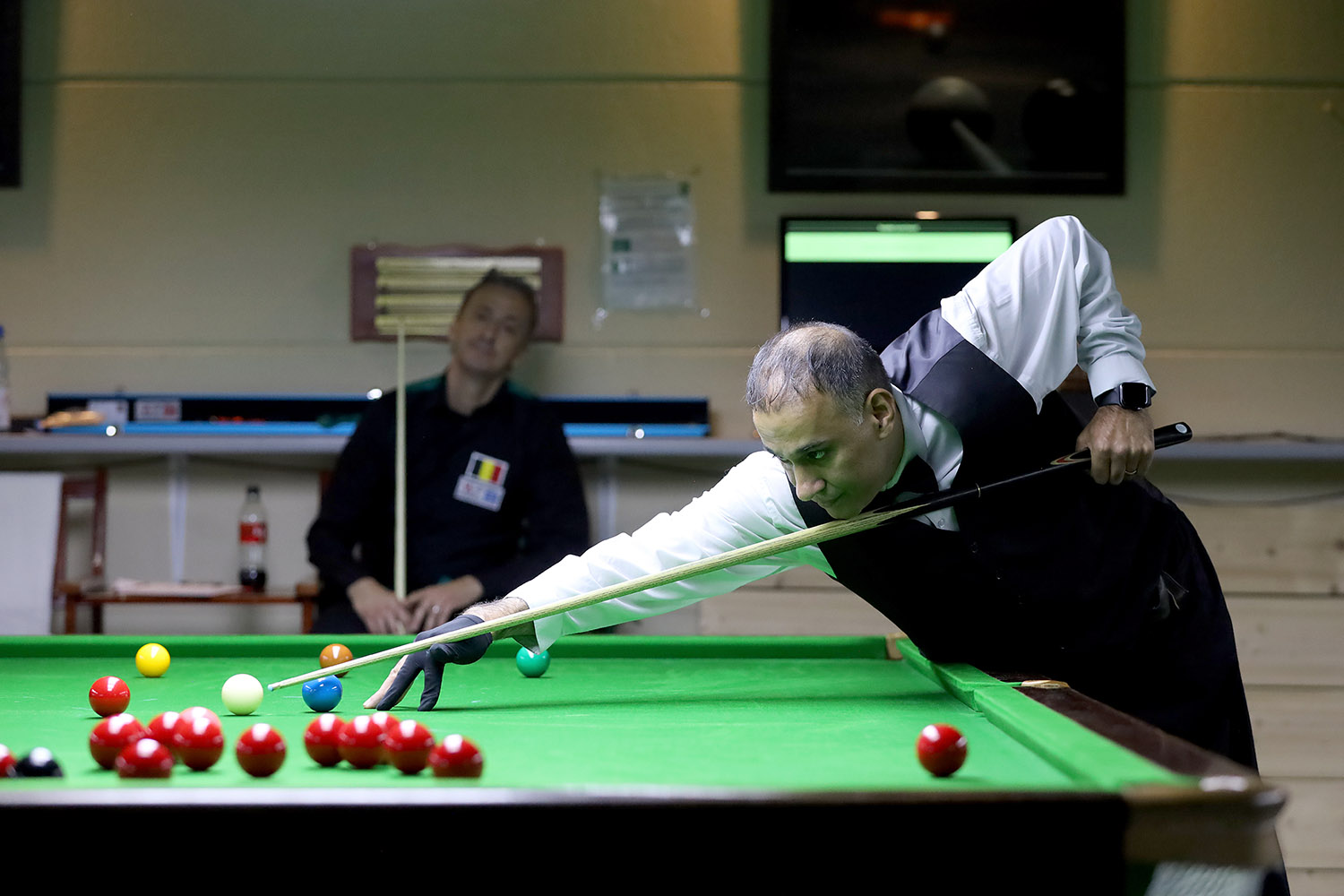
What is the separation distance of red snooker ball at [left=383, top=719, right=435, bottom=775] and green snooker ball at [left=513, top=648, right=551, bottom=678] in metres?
0.76

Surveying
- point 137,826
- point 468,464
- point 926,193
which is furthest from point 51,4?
point 137,826

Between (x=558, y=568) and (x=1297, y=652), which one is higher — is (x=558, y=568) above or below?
above

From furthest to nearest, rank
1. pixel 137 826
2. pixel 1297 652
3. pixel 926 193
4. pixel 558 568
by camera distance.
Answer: pixel 926 193
pixel 1297 652
pixel 558 568
pixel 137 826

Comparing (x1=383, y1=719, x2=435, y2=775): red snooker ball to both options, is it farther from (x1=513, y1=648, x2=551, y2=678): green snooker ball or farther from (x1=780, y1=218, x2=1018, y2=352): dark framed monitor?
(x1=780, y1=218, x2=1018, y2=352): dark framed monitor

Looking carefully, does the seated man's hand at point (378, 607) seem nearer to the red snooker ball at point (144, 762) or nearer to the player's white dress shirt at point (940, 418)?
the player's white dress shirt at point (940, 418)

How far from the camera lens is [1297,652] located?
336cm

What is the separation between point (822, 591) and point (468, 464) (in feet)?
3.37

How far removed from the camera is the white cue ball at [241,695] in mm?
1596

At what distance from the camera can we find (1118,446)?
5.75 ft

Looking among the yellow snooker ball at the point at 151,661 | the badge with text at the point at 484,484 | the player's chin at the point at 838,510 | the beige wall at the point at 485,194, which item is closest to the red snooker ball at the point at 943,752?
the player's chin at the point at 838,510

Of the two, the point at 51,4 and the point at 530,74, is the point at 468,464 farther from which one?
→ the point at 51,4

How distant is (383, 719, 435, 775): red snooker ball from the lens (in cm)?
118

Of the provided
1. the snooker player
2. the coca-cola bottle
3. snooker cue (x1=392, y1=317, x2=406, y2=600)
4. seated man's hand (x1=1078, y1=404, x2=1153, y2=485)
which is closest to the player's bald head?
the snooker player

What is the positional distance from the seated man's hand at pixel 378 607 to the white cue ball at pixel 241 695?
4.94ft
